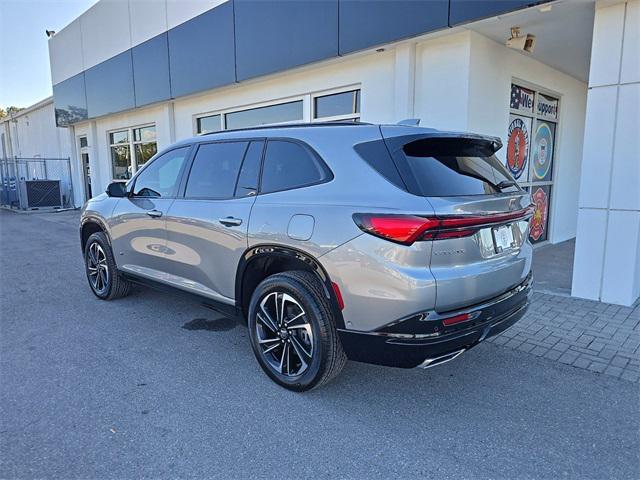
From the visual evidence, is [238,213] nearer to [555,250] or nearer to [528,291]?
[528,291]

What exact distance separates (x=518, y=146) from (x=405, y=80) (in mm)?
2513

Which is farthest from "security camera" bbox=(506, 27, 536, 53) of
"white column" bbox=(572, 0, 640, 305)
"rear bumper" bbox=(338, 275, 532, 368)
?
"rear bumper" bbox=(338, 275, 532, 368)

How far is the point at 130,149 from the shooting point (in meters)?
14.0

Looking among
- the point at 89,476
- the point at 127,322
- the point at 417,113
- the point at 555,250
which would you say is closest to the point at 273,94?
the point at 417,113

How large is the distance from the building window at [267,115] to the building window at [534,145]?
383 cm

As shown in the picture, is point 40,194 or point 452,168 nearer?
point 452,168

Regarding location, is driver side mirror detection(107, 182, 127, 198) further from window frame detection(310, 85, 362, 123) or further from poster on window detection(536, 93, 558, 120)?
poster on window detection(536, 93, 558, 120)

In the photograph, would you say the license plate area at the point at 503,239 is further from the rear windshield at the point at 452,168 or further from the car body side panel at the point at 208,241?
the car body side panel at the point at 208,241

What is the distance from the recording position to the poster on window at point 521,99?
277 inches

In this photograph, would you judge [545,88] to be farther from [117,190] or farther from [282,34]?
[117,190]

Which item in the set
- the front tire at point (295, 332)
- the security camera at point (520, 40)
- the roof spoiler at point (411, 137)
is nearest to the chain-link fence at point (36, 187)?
the security camera at point (520, 40)

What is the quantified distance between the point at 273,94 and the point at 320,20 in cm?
212

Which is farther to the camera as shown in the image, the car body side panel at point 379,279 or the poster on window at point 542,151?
the poster on window at point 542,151

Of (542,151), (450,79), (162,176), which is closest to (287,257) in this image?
(162,176)
